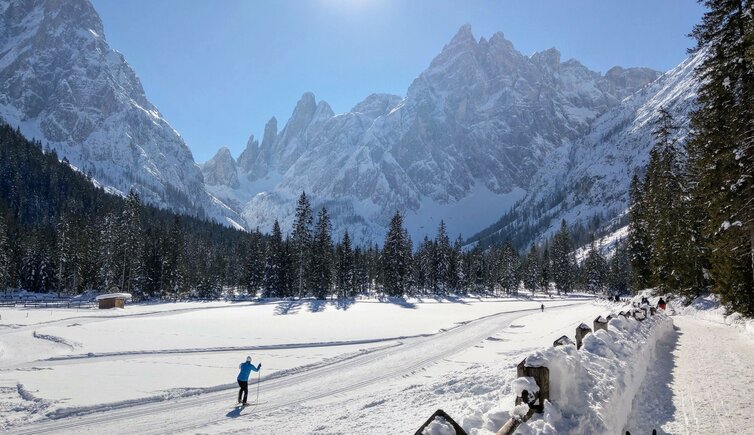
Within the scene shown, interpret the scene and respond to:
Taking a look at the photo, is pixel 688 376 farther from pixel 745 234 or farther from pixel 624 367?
pixel 745 234

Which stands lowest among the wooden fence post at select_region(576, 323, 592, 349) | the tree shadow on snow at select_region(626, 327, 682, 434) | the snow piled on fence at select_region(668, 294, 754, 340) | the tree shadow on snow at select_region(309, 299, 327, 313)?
the tree shadow on snow at select_region(309, 299, 327, 313)

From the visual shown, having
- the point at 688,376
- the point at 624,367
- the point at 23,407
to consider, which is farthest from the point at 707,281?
the point at 23,407

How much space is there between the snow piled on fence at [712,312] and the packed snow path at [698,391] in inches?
167

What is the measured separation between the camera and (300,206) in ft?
261

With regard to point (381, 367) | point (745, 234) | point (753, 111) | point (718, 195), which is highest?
point (753, 111)

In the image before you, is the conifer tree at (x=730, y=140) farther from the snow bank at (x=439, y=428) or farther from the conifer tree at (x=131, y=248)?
the conifer tree at (x=131, y=248)

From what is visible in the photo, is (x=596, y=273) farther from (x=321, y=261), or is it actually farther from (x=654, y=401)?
(x=654, y=401)

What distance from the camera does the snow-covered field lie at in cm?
1284

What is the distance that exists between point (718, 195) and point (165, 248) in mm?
83291

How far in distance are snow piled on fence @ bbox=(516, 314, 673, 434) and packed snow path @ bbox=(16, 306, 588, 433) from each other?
9.31m

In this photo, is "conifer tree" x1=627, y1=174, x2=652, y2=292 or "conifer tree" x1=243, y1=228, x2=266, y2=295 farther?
"conifer tree" x1=243, y1=228, x2=266, y2=295

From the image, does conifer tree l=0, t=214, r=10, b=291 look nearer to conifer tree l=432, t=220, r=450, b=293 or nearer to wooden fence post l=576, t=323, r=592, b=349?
conifer tree l=432, t=220, r=450, b=293

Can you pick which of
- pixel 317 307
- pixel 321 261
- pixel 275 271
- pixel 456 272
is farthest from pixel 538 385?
pixel 456 272

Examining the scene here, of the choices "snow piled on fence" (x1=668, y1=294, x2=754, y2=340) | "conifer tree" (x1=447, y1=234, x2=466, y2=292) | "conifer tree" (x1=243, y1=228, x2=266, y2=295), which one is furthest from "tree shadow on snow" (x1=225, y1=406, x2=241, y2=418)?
"conifer tree" (x1=447, y1=234, x2=466, y2=292)
